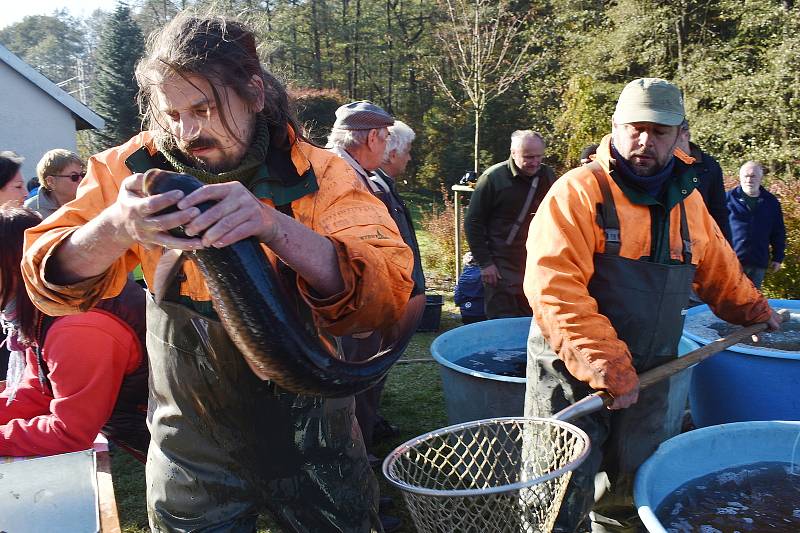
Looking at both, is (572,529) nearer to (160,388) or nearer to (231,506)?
(231,506)

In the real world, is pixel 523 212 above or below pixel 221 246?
below

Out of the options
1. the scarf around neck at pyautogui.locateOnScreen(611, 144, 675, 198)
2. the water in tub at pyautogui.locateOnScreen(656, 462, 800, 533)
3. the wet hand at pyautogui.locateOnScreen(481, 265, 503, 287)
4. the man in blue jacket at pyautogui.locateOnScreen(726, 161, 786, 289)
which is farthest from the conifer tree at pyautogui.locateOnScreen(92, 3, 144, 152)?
the water in tub at pyautogui.locateOnScreen(656, 462, 800, 533)

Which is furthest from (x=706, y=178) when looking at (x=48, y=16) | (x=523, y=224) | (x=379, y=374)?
(x=48, y=16)

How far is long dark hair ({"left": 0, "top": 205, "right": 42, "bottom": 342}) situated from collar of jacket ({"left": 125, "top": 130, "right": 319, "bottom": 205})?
1293 mm

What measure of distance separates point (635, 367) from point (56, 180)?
206 inches

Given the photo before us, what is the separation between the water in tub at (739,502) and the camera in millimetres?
2650

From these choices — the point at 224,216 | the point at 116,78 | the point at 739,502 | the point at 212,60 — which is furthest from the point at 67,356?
the point at 116,78

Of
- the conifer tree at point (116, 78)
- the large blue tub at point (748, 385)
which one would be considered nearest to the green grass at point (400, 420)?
the large blue tub at point (748, 385)

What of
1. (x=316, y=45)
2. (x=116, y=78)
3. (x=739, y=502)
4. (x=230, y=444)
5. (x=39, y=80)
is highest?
(x=316, y=45)

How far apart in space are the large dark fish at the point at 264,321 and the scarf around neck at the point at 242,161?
1.05 feet

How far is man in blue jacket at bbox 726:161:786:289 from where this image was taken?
7402mm

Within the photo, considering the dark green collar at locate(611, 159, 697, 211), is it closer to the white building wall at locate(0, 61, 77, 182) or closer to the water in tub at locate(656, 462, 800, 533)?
the water in tub at locate(656, 462, 800, 533)

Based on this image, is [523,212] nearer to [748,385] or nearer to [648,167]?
[748,385]

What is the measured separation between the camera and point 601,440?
3.00 metres
